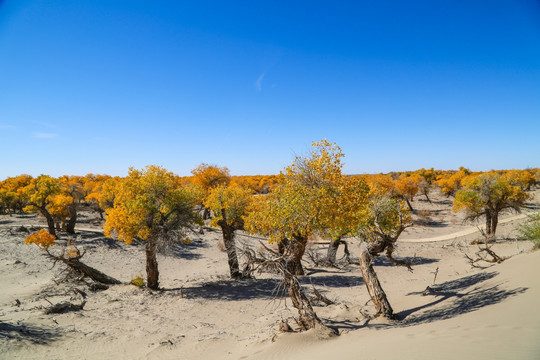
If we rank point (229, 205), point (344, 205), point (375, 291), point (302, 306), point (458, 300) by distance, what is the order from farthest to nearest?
1. point (229, 205)
2. point (375, 291)
3. point (458, 300)
4. point (344, 205)
5. point (302, 306)

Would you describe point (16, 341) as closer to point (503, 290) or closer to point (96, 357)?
point (96, 357)

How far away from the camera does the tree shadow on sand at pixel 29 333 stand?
967 centimetres

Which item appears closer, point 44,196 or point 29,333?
point 29,333

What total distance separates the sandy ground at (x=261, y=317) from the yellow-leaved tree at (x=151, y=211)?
3402 mm

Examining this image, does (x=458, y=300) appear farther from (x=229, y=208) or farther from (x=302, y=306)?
(x=229, y=208)

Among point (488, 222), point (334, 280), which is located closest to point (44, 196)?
point (334, 280)

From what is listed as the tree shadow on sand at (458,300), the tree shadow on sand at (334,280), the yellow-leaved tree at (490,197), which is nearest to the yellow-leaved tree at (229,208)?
the tree shadow on sand at (334,280)

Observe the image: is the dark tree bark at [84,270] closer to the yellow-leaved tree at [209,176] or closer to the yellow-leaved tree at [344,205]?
the yellow-leaved tree at [344,205]

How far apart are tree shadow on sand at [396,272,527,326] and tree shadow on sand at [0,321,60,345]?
13319mm

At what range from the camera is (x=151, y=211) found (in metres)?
16.0

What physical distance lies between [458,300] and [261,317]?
876 centimetres

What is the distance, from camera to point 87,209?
46.5 m

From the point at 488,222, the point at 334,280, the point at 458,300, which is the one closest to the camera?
the point at 458,300

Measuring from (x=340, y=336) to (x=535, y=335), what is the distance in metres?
5.08
